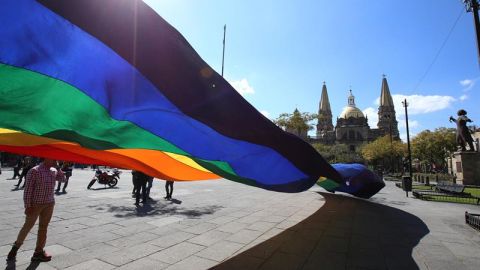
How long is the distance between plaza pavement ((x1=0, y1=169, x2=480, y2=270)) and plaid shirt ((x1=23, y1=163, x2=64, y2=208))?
2.99ft

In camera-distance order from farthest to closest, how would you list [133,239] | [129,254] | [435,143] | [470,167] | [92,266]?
[435,143] → [470,167] → [133,239] → [129,254] → [92,266]

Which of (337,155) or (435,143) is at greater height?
(435,143)

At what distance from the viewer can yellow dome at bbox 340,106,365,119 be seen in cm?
12350

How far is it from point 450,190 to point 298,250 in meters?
14.6

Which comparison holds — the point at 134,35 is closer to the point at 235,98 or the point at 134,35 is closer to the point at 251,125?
the point at 235,98

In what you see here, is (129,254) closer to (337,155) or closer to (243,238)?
(243,238)

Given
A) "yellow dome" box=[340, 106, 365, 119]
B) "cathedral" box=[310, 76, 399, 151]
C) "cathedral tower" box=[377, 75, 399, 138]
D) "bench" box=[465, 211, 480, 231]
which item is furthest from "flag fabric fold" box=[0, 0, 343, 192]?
"yellow dome" box=[340, 106, 365, 119]

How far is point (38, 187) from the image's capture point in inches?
194

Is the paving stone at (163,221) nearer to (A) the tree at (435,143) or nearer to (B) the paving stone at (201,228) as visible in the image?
(B) the paving stone at (201,228)

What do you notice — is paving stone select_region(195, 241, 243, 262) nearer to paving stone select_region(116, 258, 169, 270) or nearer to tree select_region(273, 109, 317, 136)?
paving stone select_region(116, 258, 169, 270)

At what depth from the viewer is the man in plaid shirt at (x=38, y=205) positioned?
4824 millimetres

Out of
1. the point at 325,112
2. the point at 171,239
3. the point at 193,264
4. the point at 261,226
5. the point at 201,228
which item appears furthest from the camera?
the point at 325,112

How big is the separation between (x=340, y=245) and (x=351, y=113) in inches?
4957

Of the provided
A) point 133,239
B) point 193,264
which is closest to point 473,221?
point 193,264
